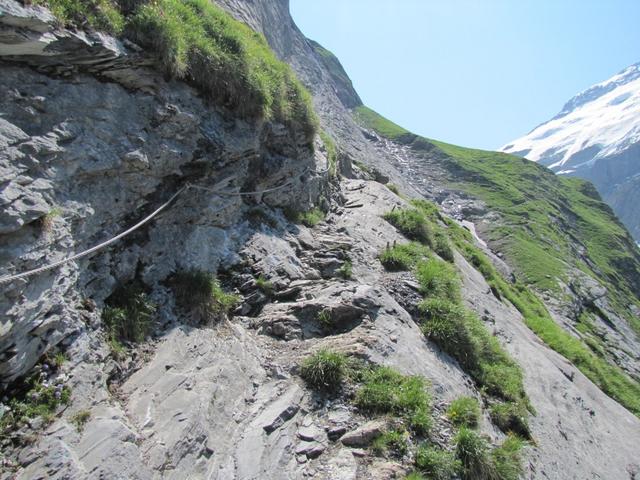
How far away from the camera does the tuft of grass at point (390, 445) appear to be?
29.2ft

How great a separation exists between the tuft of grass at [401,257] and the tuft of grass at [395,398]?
20.1 ft

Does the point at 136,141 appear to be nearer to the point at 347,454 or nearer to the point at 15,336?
the point at 15,336

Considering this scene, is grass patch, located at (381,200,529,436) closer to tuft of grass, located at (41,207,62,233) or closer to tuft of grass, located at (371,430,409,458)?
tuft of grass, located at (371,430,409,458)

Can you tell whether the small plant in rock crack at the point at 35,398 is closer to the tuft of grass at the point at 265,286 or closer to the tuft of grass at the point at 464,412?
the tuft of grass at the point at 265,286

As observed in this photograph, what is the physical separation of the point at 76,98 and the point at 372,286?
870 cm

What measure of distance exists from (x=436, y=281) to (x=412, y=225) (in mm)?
5453

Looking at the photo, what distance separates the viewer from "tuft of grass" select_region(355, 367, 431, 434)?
9703 millimetres

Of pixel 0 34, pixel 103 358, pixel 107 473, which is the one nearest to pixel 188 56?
pixel 0 34

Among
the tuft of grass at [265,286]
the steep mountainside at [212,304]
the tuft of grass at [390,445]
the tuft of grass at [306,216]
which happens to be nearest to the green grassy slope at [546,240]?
the steep mountainside at [212,304]

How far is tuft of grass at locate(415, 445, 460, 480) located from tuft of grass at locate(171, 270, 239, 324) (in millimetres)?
5251

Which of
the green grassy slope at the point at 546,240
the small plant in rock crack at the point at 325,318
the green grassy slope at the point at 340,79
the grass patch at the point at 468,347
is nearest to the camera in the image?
the small plant in rock crack at the point at 325,318

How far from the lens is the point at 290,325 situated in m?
11.9

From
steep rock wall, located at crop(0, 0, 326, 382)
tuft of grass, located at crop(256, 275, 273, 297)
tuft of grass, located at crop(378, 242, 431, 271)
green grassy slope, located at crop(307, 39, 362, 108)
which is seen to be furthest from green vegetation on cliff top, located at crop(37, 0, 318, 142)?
green grassy slope, located at crop(307, 39, 362, 108)

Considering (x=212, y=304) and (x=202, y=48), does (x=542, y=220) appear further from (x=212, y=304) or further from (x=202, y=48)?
(x=212, y=304)
